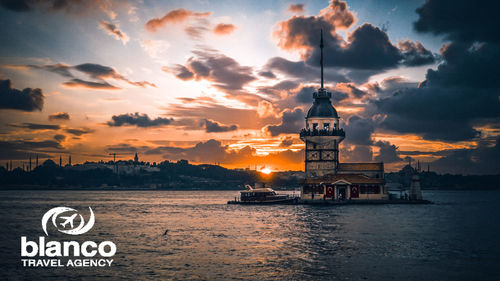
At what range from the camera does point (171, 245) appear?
46500mm

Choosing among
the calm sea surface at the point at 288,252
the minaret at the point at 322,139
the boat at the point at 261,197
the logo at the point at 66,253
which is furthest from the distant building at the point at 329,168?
the logo at the point at 66,253

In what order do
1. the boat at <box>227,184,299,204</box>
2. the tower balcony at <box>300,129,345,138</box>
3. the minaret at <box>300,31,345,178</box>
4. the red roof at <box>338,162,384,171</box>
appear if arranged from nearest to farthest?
the red roof at <box>338,162,384,171</box>
the minaret at <box>300,31,345,178</box>
the tower balcony at <box>300,129,345,138</box>
the boat at <box>227,184,299,204</box>

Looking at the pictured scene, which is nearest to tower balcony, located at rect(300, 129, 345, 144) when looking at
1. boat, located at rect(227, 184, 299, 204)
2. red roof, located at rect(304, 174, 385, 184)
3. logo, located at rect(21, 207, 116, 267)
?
red roof, located at rect(304, 174, 385, 184)

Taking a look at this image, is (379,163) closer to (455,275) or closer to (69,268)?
(455,275)

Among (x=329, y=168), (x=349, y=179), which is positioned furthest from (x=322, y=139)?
(x=349, y=179)

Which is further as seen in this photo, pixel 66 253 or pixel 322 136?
pixel 322 136

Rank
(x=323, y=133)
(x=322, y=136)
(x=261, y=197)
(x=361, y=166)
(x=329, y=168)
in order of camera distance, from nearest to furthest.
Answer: (x=329, y=168) < (x=361, y=166) < (x=322, y=136) < (x=323, y=133) < (x=261, y=197)

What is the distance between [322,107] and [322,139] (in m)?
8.91

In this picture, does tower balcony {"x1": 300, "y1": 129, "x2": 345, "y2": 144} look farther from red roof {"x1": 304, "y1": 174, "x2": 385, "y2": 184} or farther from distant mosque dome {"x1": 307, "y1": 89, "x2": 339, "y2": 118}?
red roof {"x1": 304, "y1": 174, "x2": 385, "y2": 184}

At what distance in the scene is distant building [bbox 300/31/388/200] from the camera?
9731 cm

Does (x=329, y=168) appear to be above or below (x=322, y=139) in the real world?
below

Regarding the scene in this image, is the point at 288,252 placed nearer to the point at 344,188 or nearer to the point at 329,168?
the point at 344,188

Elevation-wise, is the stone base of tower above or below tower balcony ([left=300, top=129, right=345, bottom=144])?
below

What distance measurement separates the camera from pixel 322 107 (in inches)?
4336
